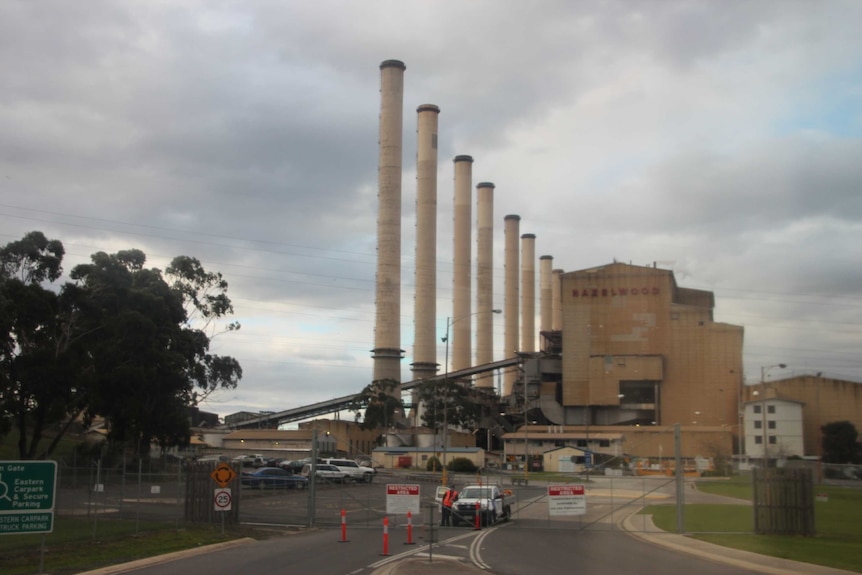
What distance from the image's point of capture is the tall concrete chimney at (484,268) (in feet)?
488

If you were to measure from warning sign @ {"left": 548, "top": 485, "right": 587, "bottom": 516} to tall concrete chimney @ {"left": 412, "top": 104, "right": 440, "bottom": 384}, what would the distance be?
95862 mm

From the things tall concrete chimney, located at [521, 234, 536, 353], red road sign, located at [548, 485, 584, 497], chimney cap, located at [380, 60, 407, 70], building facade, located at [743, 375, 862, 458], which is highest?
chimney cap, located at [380, 60, 407, 70]

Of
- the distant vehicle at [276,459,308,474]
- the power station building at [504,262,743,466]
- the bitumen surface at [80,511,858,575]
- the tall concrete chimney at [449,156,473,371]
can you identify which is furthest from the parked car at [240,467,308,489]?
the tall concrete chimney at [449,156,473,371]

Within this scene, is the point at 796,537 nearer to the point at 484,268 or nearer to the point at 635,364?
the point at 635,364

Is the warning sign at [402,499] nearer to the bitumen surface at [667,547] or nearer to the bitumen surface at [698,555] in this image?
the bitumen surface at [667,547]

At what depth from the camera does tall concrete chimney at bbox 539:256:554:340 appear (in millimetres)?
185250

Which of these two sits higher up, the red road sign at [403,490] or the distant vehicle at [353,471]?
the red road sign at [403,490]

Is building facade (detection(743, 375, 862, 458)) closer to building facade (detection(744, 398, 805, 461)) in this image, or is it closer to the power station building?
building facade (detection(744, 398, 805, 461))

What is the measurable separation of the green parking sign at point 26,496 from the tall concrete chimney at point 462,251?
12245 centimetres

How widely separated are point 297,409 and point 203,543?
373 ft

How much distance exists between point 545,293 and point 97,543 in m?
165

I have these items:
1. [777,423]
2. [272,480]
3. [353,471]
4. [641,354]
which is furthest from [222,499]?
[641,354]

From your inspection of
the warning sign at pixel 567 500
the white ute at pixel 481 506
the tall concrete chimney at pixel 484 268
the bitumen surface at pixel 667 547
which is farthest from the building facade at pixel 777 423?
the bitumen surface at pixel 667 547

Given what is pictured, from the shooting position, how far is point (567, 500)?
29953mm
